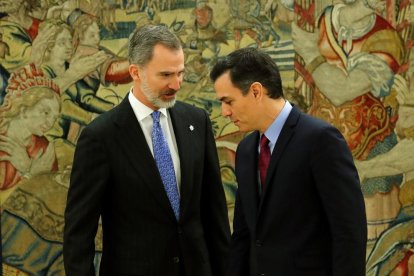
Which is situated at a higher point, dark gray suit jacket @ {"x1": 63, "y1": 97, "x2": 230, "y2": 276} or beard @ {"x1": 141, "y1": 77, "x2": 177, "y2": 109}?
beard @ {"x1": 141, "y1": 77, "x2": 177, "y2": 109}

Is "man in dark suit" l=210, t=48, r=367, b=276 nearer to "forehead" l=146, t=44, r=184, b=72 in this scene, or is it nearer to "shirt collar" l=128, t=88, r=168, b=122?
"forehead" l=146, t=44, r=184, b=72

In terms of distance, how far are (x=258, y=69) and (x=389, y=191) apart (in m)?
2.71

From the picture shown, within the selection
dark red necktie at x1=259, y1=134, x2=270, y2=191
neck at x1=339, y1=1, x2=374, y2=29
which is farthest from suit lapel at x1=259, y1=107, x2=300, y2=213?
neck at x1=339, y1=1, x2=374, y2=29

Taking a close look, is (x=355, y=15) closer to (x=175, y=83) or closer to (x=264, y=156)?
(x=175, y=83)

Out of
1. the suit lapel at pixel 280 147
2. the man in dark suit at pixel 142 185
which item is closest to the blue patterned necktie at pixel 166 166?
the man in dark suit at pixel 142 185

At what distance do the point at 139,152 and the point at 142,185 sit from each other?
0.56 feet

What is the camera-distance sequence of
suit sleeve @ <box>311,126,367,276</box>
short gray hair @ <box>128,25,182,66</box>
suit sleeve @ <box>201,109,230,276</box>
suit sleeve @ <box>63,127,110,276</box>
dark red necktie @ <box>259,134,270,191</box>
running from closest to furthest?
suit sleeve @ <box>311,126,367,276</box> < dark red necktie @ <box>259,134,270,191</box> < suit sleeve @ <box>63,127,110,276</box> < short gray hair @ <box>128,25,182,66</box> < suit sleeve @ <box>201,109,230,276</box>

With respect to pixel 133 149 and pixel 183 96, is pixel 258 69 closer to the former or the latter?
pixel 133 149

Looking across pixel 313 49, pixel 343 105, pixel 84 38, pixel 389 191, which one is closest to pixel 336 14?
pixel 313 49

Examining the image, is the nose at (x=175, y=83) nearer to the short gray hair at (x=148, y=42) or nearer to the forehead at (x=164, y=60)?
the forehead at (x=164, y=60)

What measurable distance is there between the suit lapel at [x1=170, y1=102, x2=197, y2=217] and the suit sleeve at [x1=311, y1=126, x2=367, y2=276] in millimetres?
863

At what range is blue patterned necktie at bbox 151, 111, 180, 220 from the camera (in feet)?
12.1

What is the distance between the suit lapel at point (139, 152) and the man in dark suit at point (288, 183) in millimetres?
466

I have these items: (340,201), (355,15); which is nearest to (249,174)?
(340,201)
